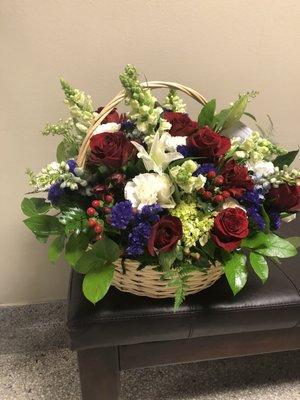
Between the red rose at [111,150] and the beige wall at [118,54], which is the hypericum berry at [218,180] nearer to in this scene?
the red rose at [111,150]

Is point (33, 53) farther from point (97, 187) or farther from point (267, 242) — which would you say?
point (267, 242)

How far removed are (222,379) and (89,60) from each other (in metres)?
1.08

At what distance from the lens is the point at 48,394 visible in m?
1.25

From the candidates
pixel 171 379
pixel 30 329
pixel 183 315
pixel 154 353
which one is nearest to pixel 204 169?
pixel 183 315

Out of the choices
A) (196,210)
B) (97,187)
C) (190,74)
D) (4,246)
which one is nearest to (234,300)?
(196,210)

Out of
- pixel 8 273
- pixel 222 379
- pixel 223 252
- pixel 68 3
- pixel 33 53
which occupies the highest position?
pixel 68 3

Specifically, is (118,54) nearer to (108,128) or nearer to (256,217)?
(108,128)

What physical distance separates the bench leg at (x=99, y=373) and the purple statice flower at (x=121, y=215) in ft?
1.21

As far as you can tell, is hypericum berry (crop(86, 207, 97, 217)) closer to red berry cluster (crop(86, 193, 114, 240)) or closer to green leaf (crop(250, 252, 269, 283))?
red berry cluster (crop(86, 193, 114, 240))

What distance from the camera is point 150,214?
78cm

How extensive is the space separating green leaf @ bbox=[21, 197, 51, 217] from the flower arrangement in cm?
1

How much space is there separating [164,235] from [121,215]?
0.09 metres

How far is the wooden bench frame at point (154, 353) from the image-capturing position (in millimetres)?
977

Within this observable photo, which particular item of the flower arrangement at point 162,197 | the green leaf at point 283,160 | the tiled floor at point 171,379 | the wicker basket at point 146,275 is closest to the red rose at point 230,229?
the flower arrangement at point 162,197
